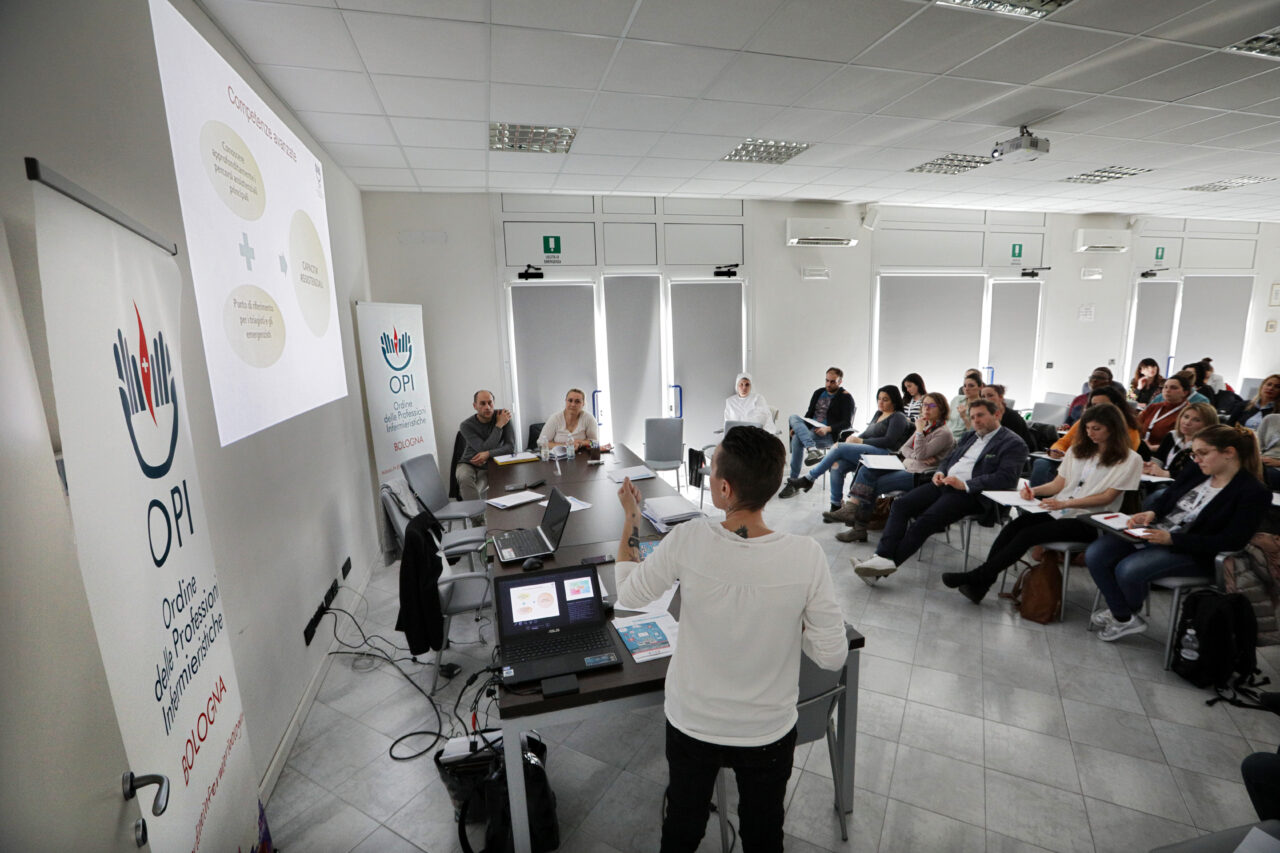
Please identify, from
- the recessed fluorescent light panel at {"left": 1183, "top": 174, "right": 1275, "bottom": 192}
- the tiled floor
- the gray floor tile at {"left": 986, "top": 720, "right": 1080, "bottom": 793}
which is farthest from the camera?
the recessed fluorescent light panel at {"left": 1183, "top": 174, "right": 1275, "bottom": 192}

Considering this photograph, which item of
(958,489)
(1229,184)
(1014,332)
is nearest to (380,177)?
(958,489)

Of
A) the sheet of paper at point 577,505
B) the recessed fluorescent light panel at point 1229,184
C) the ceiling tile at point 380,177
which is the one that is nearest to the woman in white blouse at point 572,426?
the sheet of paper at point 577,505

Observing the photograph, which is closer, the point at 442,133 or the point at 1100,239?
the point at 442,133

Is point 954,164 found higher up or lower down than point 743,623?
higher up

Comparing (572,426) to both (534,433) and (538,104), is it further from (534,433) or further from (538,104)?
(538,104)

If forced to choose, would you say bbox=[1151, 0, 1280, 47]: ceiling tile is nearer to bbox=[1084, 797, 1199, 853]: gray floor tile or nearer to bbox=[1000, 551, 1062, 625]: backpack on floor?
bbox=[1000, 551, 1062, 625]: backpack on floor

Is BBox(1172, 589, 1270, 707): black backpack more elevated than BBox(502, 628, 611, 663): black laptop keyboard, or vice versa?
BBox(502, 628, 611, 663): black laptop keyboard

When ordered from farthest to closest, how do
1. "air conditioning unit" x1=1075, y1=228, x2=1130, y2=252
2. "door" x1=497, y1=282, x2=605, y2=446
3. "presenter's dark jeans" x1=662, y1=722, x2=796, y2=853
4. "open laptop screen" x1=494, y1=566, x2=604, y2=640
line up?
"air conditioning unit" x1=1075, y1=228, x2=1130, y2=252, "door" x1=497, y1=282, x2=605, y2=446, "open laptop screen" x1=494, y1=566, x2=604, y2=640, "presenter's dark jeans" x1=662, y1=722, x2=796, y2=853

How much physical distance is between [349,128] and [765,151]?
331 cm

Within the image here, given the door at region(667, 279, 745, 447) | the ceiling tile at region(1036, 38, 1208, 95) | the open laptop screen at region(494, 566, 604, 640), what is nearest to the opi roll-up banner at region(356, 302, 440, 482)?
the door at region(667, 279, 745, 447)

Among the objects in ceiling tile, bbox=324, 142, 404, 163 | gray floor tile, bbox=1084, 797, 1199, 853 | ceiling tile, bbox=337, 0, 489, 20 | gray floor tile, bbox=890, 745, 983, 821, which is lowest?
gray floor tile, bbox=890, 745, 983, 821

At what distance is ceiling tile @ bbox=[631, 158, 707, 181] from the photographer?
488 cm

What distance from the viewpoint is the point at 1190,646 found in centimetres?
278

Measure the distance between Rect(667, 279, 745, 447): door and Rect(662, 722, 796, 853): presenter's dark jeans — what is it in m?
5.32
